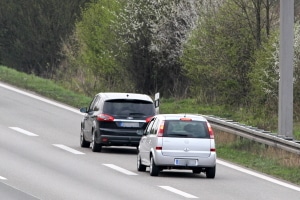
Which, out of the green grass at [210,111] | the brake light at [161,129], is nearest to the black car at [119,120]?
the green grass at [210,111]

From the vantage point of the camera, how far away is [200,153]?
76.7ft

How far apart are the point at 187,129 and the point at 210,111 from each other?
13.2m

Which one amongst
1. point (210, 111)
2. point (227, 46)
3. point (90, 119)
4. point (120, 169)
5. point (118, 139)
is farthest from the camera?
point (210, 111)

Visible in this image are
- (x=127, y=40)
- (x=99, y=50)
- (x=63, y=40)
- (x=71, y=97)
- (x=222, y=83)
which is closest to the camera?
(x=222, y=83)

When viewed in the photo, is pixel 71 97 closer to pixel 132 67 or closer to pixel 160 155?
pixel 132 67

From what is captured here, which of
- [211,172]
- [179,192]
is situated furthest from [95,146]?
[179,192]

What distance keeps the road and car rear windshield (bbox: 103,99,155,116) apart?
1.04m

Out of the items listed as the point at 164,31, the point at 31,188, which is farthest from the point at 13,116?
the point at 31,188

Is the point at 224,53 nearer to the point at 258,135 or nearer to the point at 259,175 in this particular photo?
the point at 258,135

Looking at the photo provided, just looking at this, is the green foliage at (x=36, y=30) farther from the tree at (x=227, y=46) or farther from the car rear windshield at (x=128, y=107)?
the car rear windshield at (x=128, y=107)

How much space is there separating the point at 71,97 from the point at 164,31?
4.44m

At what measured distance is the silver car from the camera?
23.4 meters

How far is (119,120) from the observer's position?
28.1 m

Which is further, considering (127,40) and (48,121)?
(127,40)
